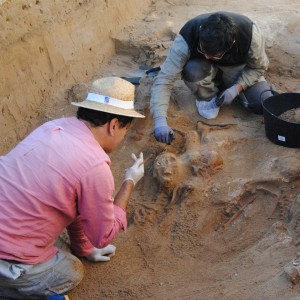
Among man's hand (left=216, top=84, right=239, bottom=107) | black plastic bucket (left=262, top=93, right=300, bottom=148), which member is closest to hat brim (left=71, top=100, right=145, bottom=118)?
black plastic bucket (left=262, top=93, right=300, bottom=148)

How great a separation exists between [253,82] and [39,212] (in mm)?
2310

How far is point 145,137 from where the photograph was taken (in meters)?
4.21

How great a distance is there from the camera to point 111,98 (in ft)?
8.43

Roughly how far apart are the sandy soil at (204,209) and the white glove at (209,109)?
5 centimetres

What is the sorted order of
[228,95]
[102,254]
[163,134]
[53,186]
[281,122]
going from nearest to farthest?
[53,186], [102,254], [281,122], [163,134], [228,95]

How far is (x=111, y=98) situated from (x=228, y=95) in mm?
1713

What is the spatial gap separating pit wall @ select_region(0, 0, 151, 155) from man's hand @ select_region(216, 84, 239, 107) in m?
1.54

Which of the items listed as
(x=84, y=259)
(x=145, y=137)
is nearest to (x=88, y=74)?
(x=145, y=137)

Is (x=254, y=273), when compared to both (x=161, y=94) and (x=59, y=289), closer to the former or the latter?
(x=59, y=289)

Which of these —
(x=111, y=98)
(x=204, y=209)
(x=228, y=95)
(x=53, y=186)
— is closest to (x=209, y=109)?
(x=228, y=95)

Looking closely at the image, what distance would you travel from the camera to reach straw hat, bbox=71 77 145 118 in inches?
99.6

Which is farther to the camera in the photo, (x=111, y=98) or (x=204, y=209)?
(x=204, y=209)

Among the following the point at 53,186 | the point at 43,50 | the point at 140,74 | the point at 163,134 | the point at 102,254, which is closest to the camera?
the point at 53,186

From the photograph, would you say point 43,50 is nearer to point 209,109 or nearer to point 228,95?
point 209,109
